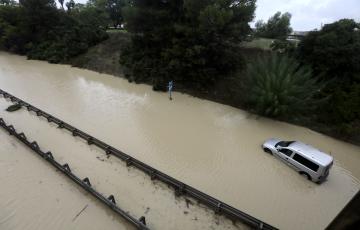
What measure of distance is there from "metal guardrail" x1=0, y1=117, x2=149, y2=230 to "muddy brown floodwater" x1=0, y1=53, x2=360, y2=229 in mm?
222

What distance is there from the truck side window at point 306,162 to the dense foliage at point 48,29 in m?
22.6

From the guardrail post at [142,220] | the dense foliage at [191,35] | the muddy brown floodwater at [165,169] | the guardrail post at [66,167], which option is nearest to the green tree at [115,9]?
the dense foliage at [191,35]

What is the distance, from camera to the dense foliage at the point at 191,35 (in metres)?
13.0

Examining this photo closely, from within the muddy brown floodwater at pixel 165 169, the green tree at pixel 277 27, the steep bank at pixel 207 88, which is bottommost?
the muddy brown floodwater at pixel 165 169

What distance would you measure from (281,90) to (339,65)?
4.65m

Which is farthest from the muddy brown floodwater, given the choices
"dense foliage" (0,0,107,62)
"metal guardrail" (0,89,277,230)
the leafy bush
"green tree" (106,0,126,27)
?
"green tree" (106,0,126,27)

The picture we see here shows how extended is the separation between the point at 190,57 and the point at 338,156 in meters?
9.51

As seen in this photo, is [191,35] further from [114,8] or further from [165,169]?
[114,8]

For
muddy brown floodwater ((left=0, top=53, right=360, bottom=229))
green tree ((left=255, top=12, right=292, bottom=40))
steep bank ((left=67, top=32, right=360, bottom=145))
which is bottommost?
muddy brown floodwater ((left=0, top=53, right=360, bottom=229))

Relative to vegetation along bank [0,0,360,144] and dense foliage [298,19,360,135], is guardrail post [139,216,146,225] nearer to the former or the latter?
vegetation along bank [0,0,360,144]

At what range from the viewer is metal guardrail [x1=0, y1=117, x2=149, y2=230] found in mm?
5777

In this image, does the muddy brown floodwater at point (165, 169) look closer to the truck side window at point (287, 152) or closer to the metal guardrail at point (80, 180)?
the metal guardrail at point (80, 180)

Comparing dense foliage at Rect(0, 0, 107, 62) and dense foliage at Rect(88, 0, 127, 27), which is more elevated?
dense foliage at Rect(88, 0, 127, 27)

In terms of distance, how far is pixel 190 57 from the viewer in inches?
546
